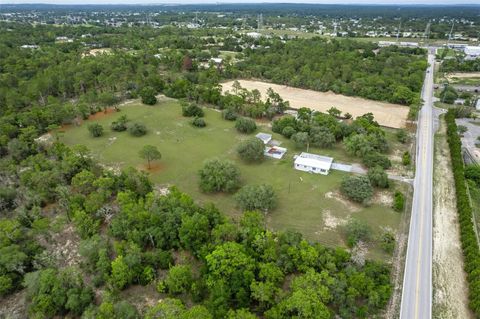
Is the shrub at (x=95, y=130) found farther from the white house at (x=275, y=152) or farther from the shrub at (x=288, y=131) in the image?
the shrub at (x=288, y=131)

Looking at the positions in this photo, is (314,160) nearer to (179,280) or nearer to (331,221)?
(331,221)

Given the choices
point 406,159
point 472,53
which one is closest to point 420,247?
point 406,159

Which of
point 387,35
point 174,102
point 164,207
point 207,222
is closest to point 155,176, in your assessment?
point 164,207

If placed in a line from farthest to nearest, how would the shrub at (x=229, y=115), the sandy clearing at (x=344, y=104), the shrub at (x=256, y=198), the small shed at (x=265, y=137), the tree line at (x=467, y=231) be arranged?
the sandy clearing at (x=344, y=104) < the shrub at (x=229, y=115) < the small shed at (x=265, y=137) < the shrub at (x=256, y=198) < the tree line at (x=467, y=231)

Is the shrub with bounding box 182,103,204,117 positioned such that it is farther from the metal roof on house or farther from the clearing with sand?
the clearing with sand

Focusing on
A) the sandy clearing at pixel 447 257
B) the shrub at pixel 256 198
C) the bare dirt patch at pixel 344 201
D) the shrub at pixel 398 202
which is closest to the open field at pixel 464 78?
the sandy clearing at pixel 447 257

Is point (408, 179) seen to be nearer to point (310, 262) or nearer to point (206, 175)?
point (310, 262)
